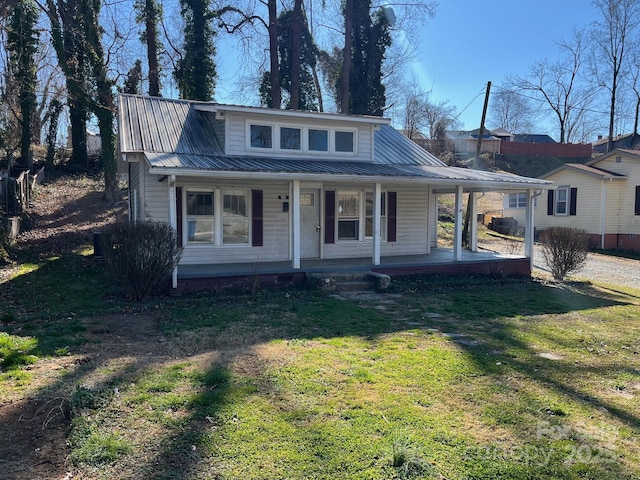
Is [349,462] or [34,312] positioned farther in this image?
[34,312]

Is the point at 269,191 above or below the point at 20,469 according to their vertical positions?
above

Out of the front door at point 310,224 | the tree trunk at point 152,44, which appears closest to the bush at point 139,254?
the front door at point 310,224

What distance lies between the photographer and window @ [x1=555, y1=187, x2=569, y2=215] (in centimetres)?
2402

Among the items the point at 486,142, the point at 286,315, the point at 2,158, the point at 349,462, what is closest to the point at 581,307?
the point at 286,315

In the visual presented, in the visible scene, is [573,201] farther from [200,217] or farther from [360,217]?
[200,217]

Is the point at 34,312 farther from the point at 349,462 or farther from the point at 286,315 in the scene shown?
the point at 349,462

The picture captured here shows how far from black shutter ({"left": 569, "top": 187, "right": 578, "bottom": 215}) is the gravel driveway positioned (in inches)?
133

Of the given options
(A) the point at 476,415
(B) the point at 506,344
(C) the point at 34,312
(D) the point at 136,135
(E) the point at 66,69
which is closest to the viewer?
(A) the point at 476,415

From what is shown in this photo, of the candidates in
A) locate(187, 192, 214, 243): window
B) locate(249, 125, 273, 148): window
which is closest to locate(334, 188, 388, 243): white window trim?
locate(249, 125, 273, 148): window

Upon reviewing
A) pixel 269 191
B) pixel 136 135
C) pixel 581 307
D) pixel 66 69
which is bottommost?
pixel 581 307

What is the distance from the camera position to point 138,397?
429cm

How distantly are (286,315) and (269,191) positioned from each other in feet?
16.4

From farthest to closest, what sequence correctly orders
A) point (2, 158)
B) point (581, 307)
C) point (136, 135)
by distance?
point (2, 158) → point (136, 135) → point (581, 307)

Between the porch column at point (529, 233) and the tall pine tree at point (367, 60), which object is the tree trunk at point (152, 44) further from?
the porch column at point (529, 233)
